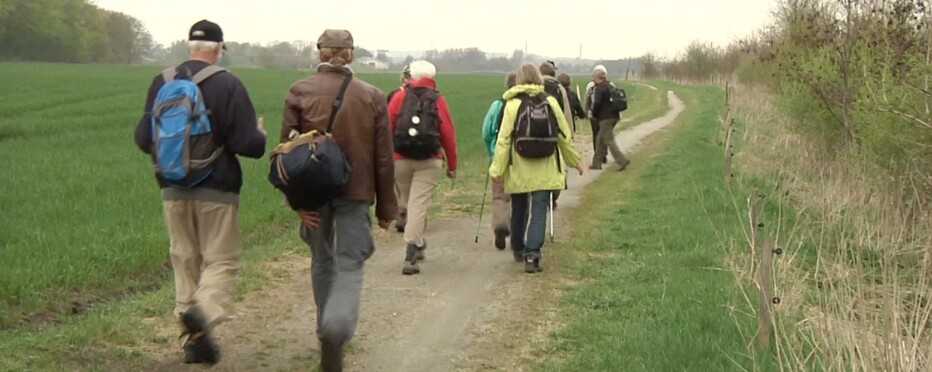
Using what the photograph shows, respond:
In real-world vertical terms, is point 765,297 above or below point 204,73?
below

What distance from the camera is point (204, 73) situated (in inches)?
213

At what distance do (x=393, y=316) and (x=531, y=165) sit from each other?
211cm

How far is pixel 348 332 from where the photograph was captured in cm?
539

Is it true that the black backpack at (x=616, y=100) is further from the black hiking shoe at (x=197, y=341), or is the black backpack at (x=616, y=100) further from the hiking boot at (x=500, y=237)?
the black hiking shoe at (x=197, y=341)

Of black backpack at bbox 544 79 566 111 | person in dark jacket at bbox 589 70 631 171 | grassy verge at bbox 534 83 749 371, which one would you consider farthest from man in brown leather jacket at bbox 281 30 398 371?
person in dark jacket at bbox 589 70 631 171

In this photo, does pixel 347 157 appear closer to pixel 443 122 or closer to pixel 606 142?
pixel 443 122

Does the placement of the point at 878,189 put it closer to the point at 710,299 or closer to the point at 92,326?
the point at 710,299

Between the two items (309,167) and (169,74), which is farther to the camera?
(169,74)

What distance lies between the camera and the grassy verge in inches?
230

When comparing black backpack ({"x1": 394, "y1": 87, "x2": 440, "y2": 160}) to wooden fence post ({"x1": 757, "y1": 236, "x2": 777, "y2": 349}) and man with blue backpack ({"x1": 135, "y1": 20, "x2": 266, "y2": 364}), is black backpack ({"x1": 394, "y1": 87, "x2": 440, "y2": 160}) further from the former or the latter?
wooden fence post ({"x1": 757, "y1": 236, "x2": 777, "y2": 349})

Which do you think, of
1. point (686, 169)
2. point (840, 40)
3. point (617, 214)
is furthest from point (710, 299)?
point (686, 169)

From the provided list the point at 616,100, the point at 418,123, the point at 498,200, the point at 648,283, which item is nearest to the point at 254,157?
the point at 418,123

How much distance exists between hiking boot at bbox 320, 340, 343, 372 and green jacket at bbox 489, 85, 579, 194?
3433mm

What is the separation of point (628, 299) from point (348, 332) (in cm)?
267
